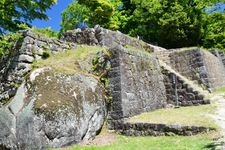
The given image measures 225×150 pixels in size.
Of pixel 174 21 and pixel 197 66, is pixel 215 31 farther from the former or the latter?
pixel 197 66

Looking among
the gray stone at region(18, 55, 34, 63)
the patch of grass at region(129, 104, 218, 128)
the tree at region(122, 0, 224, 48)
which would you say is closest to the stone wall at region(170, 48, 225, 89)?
the patch of grass at region(129, 104, 218, 128)

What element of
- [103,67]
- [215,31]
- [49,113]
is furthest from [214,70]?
[49,113]

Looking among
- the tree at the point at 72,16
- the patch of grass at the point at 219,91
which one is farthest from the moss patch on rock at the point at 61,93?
the tree at the point at 72,16

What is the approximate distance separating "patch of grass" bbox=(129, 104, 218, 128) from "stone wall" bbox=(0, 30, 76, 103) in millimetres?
4198

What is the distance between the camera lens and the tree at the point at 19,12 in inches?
743

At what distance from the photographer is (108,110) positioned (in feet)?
45.8

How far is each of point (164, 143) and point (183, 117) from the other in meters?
2.32

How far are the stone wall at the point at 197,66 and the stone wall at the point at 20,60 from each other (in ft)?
25.8

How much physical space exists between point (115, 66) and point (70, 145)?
3.97m

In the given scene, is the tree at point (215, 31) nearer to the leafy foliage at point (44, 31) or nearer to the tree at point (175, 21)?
the tree at point (175, 21)

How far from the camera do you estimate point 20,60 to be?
13.4 meters

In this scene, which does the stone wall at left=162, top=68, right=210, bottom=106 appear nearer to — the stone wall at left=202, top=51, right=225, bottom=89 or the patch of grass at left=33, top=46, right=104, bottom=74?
the stone wall at left=202, top=51, right=225, bottom=89

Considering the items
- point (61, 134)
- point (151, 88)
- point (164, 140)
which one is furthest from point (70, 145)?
point (151, 88)

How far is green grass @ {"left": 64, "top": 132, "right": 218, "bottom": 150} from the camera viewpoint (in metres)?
10.3
